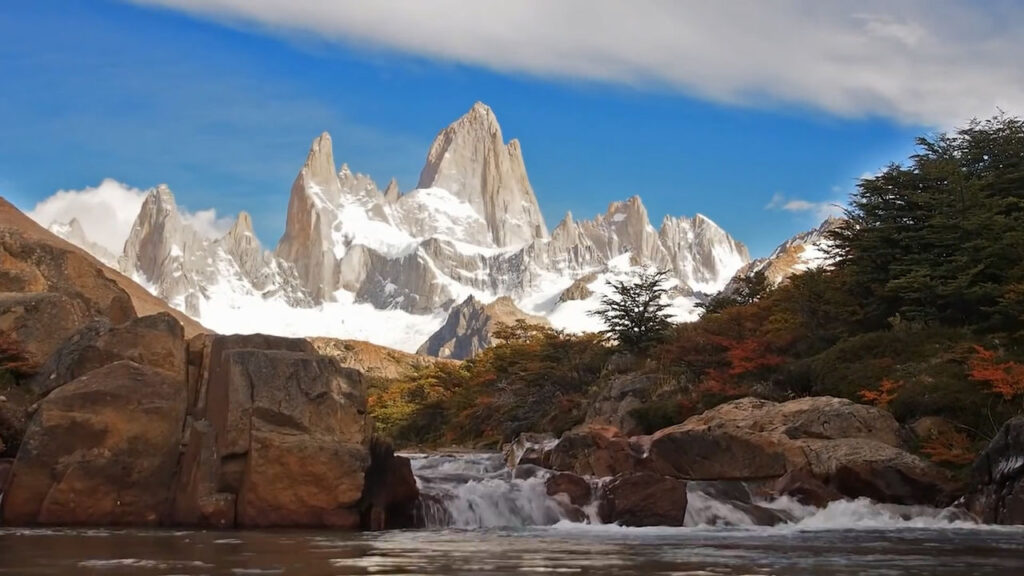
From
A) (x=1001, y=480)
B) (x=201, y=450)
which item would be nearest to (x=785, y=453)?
(x=1001, y=480)

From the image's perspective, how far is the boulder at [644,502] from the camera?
17.8 m

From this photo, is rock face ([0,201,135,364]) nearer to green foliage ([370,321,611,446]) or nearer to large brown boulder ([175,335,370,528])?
large brown boulder ([175,335,370,528])

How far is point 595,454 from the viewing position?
81.9 feet

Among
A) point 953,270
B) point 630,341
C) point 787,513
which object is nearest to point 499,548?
point 787,513

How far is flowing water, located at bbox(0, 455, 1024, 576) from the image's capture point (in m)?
9.97

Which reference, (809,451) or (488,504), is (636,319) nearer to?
(809,451)

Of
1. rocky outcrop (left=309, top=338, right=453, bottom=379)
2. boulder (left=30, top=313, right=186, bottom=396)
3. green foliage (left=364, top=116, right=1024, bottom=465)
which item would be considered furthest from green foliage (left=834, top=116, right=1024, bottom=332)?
rocky outcrop (left=309, top=338, right=453, bottom=379)

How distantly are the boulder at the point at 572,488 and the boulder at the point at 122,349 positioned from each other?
7130 millimetres

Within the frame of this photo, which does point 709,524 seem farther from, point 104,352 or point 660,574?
point 104,352

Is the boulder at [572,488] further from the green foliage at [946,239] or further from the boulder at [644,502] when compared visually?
the green foliage at [946,239]

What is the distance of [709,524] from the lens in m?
18.3

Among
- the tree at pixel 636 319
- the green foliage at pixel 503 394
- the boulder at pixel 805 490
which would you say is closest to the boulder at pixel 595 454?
the boulder at pixel 805 490

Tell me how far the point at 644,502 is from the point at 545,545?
4.98 m

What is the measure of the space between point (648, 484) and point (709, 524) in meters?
1.34
